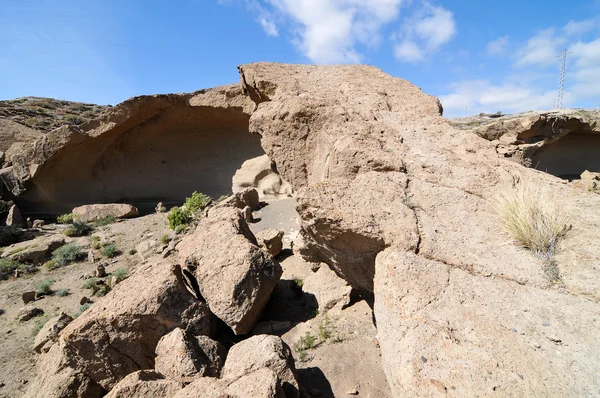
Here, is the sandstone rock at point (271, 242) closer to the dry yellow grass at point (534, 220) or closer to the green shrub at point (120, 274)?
the green shrub at point (120, 274)

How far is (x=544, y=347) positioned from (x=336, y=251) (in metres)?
1.73

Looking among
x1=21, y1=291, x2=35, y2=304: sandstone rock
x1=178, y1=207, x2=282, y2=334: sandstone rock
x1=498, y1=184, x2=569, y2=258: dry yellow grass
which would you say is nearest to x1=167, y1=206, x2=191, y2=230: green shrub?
x1=21, y1=291, x2=35, y2=304: sandstone rock

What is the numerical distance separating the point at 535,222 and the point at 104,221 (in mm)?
10778

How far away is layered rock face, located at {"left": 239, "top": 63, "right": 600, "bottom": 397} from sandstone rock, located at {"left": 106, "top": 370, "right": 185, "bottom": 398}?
157 cm

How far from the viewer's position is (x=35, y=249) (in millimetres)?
7887

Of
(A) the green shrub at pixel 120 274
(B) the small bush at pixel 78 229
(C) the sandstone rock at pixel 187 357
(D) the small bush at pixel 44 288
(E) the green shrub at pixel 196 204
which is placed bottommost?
(D) the small bush at pixel 44 288

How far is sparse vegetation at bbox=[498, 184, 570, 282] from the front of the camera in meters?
2.49

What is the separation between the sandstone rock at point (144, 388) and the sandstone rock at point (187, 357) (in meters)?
0.32

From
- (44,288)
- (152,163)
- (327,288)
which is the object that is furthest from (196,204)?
(327,288)

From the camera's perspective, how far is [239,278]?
362 cm

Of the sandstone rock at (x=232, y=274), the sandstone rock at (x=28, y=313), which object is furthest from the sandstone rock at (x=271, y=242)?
the sandstone rock at (x=28, y=313)

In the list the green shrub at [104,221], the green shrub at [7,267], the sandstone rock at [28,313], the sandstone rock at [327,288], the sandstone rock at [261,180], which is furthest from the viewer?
the sandstone rock at [261,180]

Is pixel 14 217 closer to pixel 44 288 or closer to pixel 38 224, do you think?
pixel 38 224

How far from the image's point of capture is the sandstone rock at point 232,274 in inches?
142
